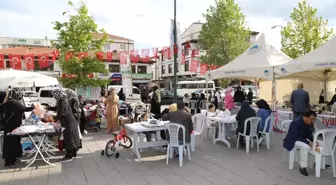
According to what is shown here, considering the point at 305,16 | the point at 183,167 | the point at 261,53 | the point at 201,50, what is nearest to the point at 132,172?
the point at 183,167

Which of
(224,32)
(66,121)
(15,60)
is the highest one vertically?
(224,32)

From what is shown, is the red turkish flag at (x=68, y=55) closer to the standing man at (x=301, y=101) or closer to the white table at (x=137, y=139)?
the white table at (x=137, y=139)

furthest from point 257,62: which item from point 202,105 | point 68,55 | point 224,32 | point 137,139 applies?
point 224,32

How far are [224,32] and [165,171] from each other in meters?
18.0

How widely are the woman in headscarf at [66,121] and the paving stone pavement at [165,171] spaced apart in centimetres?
40

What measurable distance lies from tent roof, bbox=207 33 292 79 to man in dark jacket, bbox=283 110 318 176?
4221mm

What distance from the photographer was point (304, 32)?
17125 millimetres

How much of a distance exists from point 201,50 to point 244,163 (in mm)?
18262

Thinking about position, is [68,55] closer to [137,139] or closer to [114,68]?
[137,139]

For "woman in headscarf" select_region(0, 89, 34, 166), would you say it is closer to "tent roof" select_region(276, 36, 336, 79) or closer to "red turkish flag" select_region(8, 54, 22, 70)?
"tent roof" select_region(276, 36, 336, 79)

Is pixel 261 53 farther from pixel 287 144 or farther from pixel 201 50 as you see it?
pixel 201 50

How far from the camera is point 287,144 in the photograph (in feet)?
16.8

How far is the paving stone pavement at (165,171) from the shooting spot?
4602 millimetres

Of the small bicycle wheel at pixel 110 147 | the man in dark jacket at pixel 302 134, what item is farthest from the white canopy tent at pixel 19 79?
the man in dark jacket at pixel 302 134
